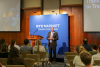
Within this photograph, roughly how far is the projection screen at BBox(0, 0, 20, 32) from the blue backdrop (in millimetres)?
1188

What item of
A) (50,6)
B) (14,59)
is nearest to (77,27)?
(50,6)

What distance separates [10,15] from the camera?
8.25 m

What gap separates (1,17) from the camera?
836cm

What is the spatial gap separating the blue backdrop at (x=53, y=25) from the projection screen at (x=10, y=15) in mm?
1188

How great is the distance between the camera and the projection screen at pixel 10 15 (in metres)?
8.19

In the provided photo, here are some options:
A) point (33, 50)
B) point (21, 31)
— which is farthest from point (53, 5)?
point (33, 50)

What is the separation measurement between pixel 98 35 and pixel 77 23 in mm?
1528

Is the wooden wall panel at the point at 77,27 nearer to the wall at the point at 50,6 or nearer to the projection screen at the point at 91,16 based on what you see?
the projection screen at the point at 91,16

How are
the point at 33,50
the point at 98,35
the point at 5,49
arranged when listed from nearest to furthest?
the point at 5,49 < the point at 33,50 < the point at 98,35

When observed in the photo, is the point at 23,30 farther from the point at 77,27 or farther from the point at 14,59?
the point at 14,59

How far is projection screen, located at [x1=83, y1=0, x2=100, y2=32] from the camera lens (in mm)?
6594

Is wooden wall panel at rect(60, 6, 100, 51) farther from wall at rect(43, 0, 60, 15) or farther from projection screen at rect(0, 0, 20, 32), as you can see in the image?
projection screen at rect(0, 0, 20, 32)

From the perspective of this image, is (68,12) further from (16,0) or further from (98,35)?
(16,0)

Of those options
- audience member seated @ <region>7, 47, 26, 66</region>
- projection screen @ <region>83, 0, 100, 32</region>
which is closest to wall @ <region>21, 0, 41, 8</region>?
projection screen @ <region>83, 0, 100, 32</region>
